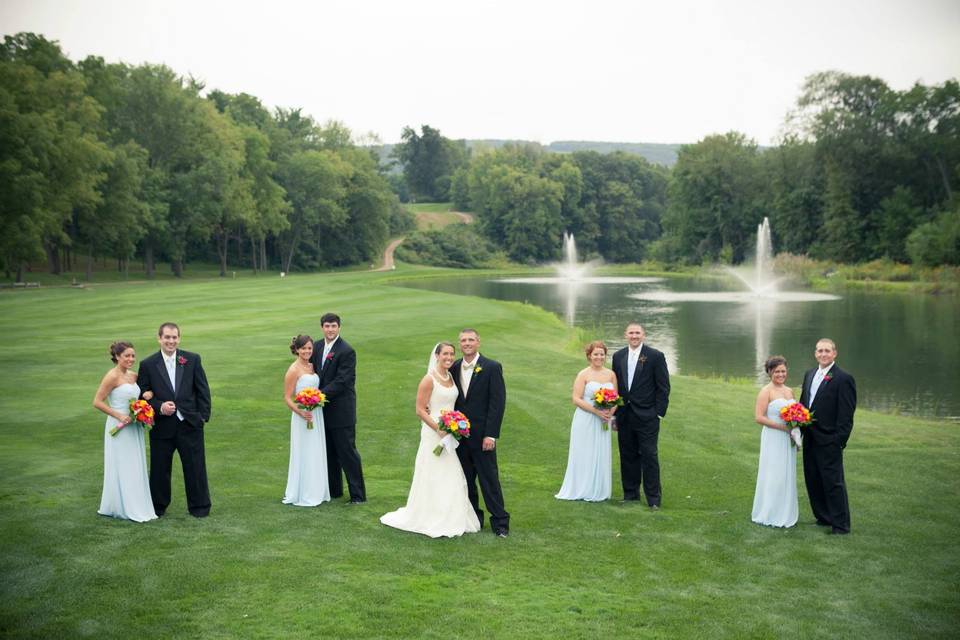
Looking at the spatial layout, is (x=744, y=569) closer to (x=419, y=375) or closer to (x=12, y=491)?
(x=12, y=491)

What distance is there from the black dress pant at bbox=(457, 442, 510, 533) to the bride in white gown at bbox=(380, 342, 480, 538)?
0.22m

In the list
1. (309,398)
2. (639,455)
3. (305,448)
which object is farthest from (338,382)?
(639,455)

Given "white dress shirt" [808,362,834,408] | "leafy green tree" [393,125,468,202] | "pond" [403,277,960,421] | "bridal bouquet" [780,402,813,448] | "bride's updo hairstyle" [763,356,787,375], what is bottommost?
"pond" [403,277,960,421]

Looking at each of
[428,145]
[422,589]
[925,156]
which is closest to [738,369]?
[422,589]

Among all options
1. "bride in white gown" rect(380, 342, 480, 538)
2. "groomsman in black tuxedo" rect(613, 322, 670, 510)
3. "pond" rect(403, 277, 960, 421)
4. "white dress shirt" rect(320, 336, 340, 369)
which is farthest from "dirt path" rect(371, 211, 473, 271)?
"bride in white gown" rect(380, 342, 480, 538)

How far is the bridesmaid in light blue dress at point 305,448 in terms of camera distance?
1167cm

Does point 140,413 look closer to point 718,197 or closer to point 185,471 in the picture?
point 185,471

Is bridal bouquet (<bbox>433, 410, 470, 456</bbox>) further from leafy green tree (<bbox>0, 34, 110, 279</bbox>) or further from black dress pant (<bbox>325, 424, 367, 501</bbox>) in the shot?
leafy green tree (<bbox>0, 34, 110, 279</bbox>)

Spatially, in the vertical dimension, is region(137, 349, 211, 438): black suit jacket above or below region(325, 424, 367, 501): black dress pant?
above

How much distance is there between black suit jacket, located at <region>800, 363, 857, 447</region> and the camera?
432 inches

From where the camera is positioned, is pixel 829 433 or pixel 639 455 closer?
pixel 829 433

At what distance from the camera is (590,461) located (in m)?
12.3

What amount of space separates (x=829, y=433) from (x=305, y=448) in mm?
6742

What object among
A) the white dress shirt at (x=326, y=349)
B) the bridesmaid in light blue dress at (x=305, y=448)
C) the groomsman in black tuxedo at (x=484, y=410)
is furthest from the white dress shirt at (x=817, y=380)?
the bridesmaid in light blue dress at (x=305, y=448)
